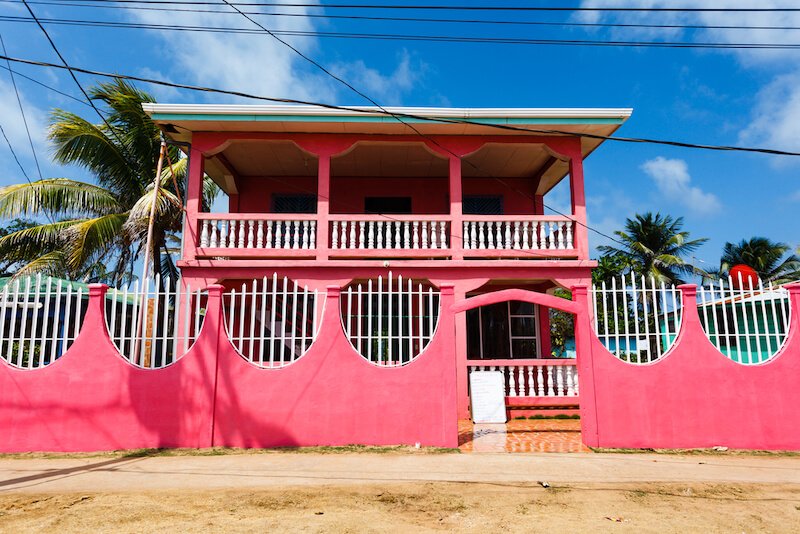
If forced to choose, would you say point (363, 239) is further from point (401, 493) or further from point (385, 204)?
point (401, 493)

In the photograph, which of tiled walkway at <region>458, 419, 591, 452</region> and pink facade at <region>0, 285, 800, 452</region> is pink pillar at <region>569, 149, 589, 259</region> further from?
pink facade at <region>0, 285, 800, 452</region>

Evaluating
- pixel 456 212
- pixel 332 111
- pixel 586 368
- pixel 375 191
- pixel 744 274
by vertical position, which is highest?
pixel 332 111

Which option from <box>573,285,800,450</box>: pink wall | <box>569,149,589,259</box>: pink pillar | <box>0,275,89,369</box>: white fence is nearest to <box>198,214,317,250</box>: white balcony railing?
<box>0,275,89,369</box>: white fence

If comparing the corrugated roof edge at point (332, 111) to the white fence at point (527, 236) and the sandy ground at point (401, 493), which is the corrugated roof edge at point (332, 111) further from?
the sandy ground at point (401, 493)

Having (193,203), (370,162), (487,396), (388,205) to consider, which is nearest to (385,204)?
(388,205)

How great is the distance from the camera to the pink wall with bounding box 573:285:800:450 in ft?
21.1

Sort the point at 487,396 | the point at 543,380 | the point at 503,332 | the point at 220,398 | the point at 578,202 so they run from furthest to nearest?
the point at 503,332
the point at 578,202
the point at 543,380
the point at 487,396
the point at 220,398

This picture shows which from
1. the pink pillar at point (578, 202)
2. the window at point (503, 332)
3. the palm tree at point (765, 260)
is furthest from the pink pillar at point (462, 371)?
the palm tree at point (765, 260)

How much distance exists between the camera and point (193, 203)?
938 cm

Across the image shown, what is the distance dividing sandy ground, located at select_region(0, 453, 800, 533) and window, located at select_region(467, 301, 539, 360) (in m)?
5.29

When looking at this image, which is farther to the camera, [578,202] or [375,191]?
[375,191]

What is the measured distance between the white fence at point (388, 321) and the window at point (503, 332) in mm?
1104

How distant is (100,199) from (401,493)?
11855 millimetres

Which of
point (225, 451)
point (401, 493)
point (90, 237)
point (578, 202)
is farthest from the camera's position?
point (90, 237)
